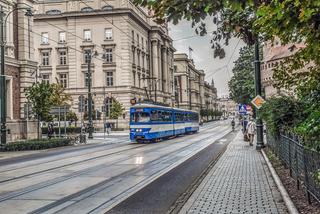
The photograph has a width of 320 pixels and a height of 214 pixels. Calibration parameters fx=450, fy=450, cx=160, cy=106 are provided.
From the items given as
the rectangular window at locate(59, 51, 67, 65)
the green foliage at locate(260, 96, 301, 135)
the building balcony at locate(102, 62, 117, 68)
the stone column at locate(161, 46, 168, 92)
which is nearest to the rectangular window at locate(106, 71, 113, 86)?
the building balcony at locate(102, 62, 117, 68)

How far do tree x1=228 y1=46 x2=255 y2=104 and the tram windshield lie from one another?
3022cm

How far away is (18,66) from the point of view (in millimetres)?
37250

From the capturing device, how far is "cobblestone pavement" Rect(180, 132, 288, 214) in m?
8.23

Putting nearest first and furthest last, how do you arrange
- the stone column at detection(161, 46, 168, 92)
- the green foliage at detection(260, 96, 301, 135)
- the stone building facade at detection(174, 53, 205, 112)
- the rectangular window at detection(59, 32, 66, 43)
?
the green foliage at detection(260, 96, 301, 135), the rectangular window at detection(59, 32, 66, 43), the stone column at detection(161, 46, 168, 92), the stone building facade at detection(174, 53, 205, 112)

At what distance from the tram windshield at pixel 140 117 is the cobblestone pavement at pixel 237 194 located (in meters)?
20.0

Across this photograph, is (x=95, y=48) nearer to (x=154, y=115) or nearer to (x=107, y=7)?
(x=107, y=7)

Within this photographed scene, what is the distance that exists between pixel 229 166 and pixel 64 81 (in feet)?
193

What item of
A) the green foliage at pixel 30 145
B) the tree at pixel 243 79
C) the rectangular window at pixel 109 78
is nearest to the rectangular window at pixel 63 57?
the rectangular window at pixel 109 78

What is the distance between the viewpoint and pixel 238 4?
511cm

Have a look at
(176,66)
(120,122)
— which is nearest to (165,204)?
(120,122)

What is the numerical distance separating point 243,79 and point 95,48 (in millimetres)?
23407

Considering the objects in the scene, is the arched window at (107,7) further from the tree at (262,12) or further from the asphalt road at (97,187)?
the tree at (262,12)

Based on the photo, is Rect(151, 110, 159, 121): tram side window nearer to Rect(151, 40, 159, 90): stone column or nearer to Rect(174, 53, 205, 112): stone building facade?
Rect(151, 40, 159, 90): stone column

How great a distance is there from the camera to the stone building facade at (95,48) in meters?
68.3
